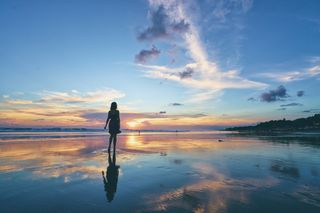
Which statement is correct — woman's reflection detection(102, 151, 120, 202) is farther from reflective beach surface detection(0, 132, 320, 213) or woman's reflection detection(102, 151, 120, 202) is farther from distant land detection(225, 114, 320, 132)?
distant land detection(225, 114, 320, 132)

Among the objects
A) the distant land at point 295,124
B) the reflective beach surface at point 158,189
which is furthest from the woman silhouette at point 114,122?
the distant land at point 295,124

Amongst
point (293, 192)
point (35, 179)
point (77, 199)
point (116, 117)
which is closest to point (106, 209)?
point (77, 199)

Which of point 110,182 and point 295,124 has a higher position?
point 295,124

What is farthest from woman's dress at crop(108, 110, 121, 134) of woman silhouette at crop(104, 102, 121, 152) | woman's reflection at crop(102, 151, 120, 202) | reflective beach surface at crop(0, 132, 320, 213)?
woman's reflection at crop(102, 151, 120, 202)

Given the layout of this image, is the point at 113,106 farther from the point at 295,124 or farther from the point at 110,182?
the point at 295,124

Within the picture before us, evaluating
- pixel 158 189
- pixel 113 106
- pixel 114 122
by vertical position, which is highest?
pixel 113 106

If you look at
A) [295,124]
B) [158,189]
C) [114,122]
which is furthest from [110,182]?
[295,124]

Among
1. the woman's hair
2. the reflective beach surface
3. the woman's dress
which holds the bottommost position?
the reflective beach surface

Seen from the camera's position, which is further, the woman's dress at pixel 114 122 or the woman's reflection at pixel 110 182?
the woman's dress at pixel 114 122

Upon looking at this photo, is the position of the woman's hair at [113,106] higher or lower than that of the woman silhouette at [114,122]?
higher

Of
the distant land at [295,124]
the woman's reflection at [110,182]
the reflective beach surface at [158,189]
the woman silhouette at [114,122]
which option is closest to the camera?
the reflective beach surface at [158,189]

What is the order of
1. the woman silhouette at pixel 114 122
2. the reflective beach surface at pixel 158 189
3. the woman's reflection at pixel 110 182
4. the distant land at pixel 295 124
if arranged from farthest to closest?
the distant land at pixel 295 124
the woman silhouette at pixel 114 122
the woman's reflection at pixel 110 182
the reflective beach surface at pixel 158 189

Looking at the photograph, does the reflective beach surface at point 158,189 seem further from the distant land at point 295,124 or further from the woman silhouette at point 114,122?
the distant land at point 295,124

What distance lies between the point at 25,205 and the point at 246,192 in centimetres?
427
